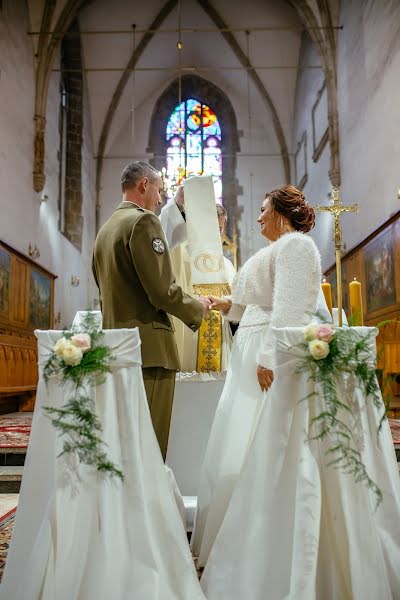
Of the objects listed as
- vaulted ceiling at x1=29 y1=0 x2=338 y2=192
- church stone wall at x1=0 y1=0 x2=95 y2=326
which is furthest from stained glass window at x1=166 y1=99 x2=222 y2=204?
church stone wall at x1=0 y1=0 x2=95 y2=326

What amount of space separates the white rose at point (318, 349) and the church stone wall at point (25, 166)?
825cm

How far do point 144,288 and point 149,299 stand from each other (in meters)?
0.06

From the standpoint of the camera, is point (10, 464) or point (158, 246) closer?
point (158, 246)

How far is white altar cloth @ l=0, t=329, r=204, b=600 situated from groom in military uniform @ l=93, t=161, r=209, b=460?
0.54 meters

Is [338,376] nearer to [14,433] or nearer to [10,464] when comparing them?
[10,464]

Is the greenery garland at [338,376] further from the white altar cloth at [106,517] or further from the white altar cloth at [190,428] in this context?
the white altar cloth at [190,428]

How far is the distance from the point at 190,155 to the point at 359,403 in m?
15.9

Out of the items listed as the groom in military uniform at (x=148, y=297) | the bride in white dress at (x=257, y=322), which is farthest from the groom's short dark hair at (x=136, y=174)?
the bride in white dress at (x=257, y=322)

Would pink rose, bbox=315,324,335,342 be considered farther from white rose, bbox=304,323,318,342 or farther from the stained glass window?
the stained glass window

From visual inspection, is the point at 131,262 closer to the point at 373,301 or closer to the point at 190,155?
the point at 373,301

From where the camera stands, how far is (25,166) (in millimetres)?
10797

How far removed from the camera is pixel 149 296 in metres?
2.67

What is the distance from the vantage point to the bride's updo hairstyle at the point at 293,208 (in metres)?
2.73

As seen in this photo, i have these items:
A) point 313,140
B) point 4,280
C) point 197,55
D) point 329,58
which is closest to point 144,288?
point 4,280
